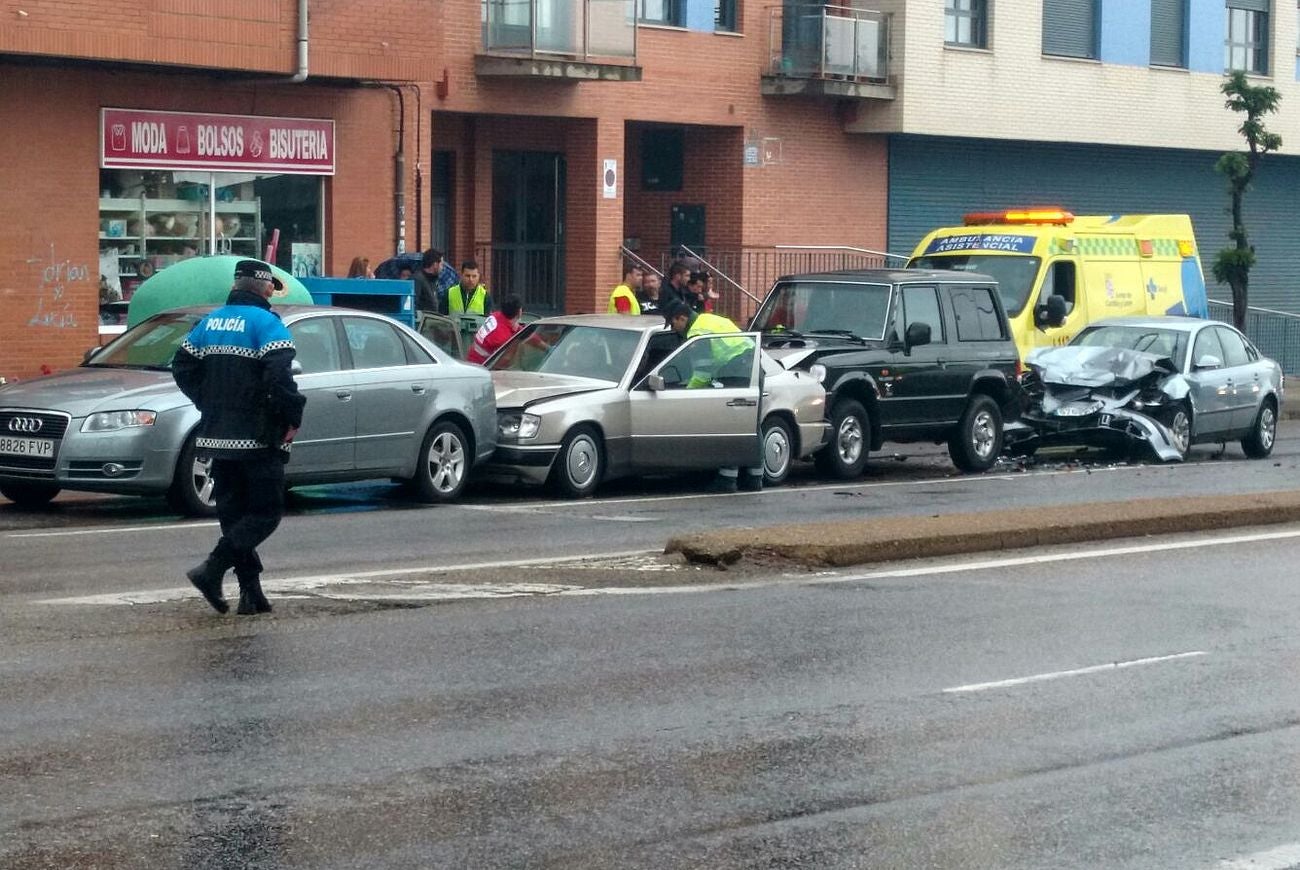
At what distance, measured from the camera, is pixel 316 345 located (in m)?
15.0

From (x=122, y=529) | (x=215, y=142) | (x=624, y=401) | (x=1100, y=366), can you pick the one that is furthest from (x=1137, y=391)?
(x=122, y=529)

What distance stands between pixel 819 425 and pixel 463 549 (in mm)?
6095

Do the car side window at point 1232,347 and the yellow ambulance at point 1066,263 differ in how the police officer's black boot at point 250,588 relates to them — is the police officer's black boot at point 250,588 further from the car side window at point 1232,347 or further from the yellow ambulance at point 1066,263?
the car side window at point 1232,347

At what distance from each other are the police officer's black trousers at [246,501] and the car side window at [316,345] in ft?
16.3

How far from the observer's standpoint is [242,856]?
19.2ft

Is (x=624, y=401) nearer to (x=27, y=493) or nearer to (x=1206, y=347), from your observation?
(x=27, y=493)

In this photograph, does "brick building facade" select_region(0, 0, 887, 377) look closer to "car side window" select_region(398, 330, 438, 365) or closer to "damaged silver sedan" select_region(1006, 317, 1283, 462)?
"car side window" select_region(398, 330, 438, 365)

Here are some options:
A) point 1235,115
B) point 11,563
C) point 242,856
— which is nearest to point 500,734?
point 242,856

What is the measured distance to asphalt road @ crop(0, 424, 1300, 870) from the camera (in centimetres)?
621

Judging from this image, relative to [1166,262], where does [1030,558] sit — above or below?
below

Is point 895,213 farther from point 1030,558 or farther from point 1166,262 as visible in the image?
point 1030,558

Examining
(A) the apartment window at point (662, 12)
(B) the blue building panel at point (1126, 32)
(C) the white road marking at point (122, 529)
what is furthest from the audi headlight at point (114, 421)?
(B) the blue building panel at point (1126, 32)

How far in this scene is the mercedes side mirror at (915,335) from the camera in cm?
1903

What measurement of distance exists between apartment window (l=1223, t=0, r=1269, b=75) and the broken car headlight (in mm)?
19188
